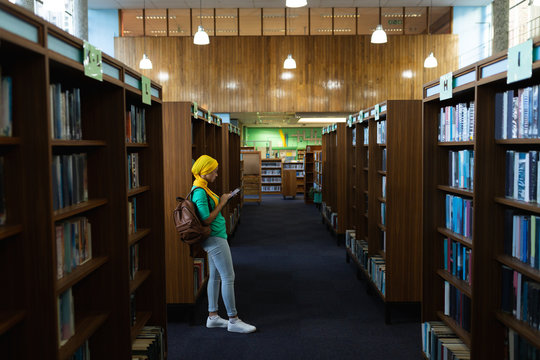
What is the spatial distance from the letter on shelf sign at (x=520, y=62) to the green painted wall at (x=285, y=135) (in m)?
19.4

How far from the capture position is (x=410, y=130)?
4.15 m

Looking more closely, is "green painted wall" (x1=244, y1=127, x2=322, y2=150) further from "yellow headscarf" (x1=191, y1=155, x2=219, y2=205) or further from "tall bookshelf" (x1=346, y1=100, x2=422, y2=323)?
"yellow headscarf" (x1=191, y1=155, x2=219, y2=205)

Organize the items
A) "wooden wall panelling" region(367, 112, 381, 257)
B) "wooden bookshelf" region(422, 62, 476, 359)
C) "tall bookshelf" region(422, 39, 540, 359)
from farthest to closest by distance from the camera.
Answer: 1. "wooden wall panelling" region(367, 112, 381, 257)
2. "wooden bookshelf" region(422, 62, 476, 359)
3. "tall bookshelf" region(422, 39, 540, 359)

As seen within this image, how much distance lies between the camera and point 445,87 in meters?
2.90

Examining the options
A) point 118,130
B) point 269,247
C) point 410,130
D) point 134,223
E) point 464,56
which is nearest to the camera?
point 118,130

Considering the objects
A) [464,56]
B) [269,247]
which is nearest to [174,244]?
[269,247]

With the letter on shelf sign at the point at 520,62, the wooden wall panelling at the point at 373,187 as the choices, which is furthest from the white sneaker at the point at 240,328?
the letter on shelf sign at the point at 520,62

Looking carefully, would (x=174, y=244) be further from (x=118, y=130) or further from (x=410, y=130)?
(x=410, y=130)

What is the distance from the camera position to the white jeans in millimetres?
3832

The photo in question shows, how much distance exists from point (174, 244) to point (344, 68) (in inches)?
366

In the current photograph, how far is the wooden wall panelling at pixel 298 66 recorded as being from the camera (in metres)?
12.2

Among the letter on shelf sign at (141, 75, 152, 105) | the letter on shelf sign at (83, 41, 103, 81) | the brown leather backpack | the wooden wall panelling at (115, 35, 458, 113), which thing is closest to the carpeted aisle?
the brown leather backpack

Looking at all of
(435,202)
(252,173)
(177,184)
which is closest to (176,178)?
(177,184)

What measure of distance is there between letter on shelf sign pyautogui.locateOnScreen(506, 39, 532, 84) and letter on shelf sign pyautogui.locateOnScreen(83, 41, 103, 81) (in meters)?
1.99
